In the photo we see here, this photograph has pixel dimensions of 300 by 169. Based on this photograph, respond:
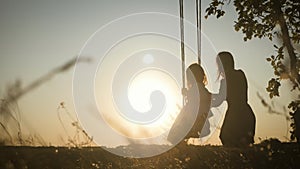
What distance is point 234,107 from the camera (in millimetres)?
8188

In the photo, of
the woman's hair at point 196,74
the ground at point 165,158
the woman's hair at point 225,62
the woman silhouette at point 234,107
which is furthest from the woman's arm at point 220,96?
the ground at point 165,158

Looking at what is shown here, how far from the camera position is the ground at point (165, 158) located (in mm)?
6262

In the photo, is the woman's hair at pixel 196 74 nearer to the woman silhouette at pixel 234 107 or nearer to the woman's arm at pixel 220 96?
the woman's arm at pixel 220 96

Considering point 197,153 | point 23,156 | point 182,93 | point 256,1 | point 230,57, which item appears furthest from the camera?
point 182,93

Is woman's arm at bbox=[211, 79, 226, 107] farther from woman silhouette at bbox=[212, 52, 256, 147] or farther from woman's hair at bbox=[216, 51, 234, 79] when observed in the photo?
woman's hair at bbox=[216, 51, 234, 79]

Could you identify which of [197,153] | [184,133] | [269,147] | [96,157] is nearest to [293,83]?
[269,147]

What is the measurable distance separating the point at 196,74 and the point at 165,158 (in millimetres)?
2331

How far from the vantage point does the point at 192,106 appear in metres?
8.53

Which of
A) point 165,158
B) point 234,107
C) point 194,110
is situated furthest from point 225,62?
point 165,158

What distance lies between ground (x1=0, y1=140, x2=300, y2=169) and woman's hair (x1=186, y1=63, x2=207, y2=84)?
2.04m

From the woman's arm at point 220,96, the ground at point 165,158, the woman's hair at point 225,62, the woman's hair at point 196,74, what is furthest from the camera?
the woman's hair at point 196,74

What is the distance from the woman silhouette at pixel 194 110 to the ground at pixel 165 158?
1495mm

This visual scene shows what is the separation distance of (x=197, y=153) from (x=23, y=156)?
2.25 m

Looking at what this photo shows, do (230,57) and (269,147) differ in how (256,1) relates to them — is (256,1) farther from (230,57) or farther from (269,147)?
(269,147)
